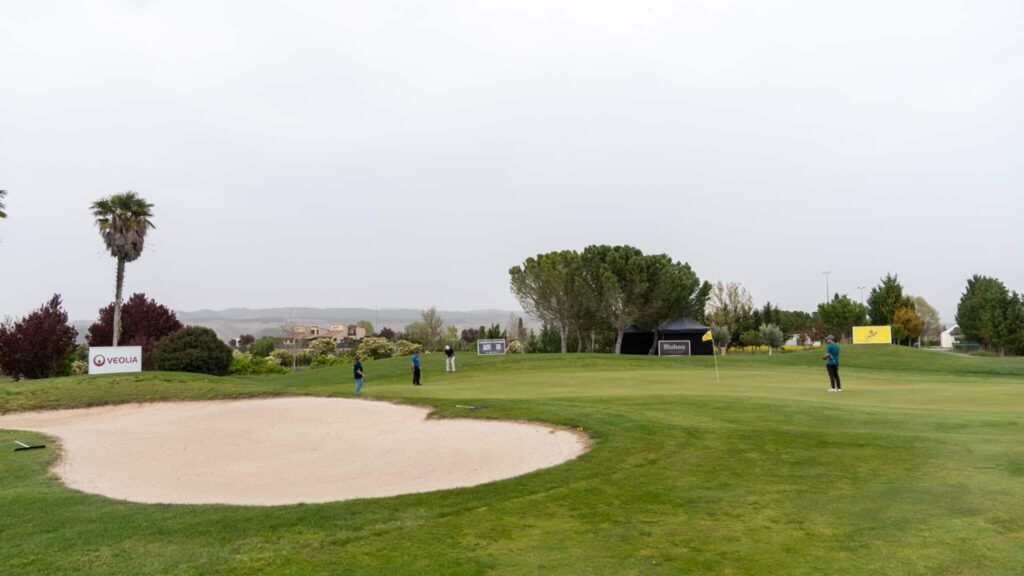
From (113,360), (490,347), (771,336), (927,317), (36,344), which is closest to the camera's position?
(113,360)

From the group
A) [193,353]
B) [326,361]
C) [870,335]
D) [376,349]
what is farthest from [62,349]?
[870,335]

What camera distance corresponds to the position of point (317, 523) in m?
6.99

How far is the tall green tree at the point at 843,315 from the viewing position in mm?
78238

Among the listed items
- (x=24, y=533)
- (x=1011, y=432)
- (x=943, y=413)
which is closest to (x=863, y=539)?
(x=1011, y=432)

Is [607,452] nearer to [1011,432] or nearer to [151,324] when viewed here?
[1011,432]

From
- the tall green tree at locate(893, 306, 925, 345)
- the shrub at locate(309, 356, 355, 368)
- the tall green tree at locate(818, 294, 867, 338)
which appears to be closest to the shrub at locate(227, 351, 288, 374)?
the shrub at locate(309, 356, 355, 368)

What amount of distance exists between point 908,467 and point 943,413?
7.46 meters

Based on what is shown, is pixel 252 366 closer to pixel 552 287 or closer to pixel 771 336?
pixel 552 287

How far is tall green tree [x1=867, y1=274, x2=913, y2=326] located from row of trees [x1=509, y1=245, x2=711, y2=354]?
27.3 metres

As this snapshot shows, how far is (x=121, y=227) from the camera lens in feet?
140

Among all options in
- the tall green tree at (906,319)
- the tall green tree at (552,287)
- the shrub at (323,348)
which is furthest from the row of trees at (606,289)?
the tall green tree at (906,319)

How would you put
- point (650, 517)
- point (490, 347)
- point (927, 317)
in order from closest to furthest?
point (650, 517)
point (490, 347)
point (927, 317)

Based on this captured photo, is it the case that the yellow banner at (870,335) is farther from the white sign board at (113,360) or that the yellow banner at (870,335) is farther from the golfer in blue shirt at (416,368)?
the white sign board at (113,360)

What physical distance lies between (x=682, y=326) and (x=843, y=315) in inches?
1201
